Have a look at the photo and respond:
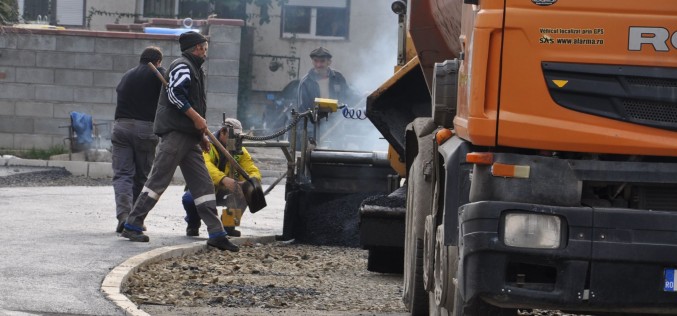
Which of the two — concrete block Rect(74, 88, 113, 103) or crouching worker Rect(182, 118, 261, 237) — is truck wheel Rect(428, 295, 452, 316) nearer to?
crouching worker Rect(182, 118, 261, 237)

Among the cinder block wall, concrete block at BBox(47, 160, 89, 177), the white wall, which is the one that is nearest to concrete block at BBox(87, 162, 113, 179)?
concrete block at BBox(47, 160, 89, 177)

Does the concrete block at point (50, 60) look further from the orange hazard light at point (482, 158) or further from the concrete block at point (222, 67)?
the orange hazard light at point (482, 158)

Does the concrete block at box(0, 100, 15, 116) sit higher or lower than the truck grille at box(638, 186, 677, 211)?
lower

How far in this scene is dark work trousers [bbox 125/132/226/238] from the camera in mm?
12109

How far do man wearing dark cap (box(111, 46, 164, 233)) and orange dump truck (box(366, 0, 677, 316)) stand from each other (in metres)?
7.36

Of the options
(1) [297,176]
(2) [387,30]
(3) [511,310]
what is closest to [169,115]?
(1) [297,176]

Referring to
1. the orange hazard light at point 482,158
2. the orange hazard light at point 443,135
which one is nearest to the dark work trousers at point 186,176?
the orange hazard light at point 443,135

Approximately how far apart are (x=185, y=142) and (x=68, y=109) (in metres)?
11.9

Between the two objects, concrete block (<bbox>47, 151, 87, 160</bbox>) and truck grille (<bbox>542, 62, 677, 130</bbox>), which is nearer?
truck grille (<bbox>542, 62, 677, 130</bbox>)

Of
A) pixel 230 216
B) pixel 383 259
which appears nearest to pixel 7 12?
pixel 230 216

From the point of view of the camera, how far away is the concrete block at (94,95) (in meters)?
23.6

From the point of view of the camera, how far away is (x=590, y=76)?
6340mm

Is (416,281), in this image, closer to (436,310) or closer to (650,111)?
(436,310)

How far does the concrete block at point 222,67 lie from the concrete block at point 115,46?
130 cm
